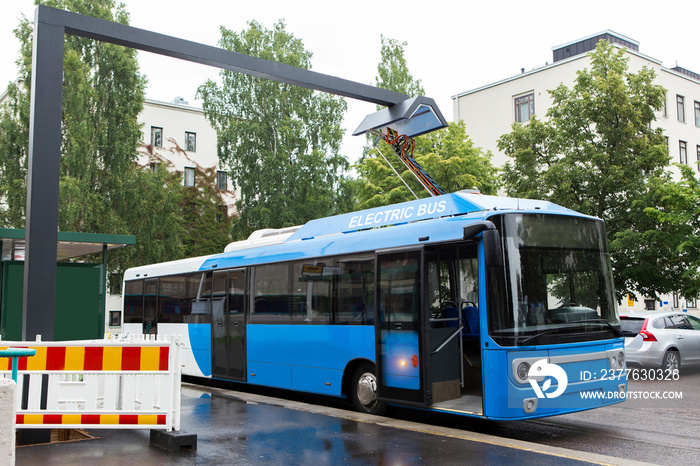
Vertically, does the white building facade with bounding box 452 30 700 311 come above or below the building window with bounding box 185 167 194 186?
above

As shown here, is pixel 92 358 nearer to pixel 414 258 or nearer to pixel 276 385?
pixel 414 258

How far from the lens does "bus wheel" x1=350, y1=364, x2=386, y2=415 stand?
32.2ft

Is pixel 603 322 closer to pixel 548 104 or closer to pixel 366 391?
pixel 366 391

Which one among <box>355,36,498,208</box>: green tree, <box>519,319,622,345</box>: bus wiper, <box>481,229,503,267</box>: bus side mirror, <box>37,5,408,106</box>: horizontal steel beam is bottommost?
<box>519,319,622,345</box>: bus wiper

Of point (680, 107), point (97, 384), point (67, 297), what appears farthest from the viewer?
point (680, 107)

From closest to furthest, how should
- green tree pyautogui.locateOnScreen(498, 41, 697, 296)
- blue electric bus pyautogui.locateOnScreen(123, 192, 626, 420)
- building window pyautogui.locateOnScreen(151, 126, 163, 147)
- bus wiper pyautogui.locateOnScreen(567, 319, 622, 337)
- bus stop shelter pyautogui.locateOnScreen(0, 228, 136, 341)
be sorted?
blue electric bus pyautogui.locateOnScreen(123, 192, 626, 420), bus wiper pyautogui.locateOnScreen(567, 319, 622, 337), bus stop shelter pyautogui.locateOnScreen(0, 228, 136, 341), green tree pyautogui.locateOnScreen(498, 41, 697, 296), building window pyautogui.locateOnScreen(151, 126, 163, 147)

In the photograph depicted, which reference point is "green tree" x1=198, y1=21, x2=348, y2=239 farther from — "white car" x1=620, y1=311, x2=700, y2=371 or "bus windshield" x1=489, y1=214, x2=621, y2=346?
"bus windshield" x1=489, y1=214, x2=621, y2=346

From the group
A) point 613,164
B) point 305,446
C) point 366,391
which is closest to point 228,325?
point 366,391

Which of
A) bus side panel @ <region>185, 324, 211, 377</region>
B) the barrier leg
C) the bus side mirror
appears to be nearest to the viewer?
the barrier leg

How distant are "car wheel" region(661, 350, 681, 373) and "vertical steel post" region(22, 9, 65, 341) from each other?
42.2ft

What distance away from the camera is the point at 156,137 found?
49250mm

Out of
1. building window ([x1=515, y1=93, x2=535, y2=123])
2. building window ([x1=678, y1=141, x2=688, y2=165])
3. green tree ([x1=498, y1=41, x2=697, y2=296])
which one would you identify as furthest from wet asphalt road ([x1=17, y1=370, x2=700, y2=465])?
building window ([x1=678, y1=141, x2=688, y2=165])

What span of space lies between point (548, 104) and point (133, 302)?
2907cm

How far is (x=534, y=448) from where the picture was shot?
705 cm
